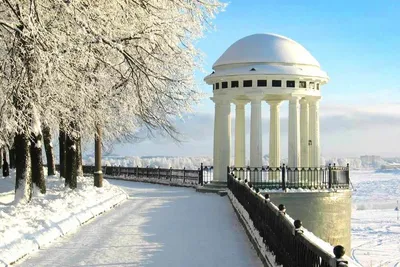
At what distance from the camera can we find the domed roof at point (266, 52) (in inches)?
1038

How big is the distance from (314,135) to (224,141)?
14.1 ft

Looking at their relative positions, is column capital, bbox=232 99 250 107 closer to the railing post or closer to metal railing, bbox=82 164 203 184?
metal railing, bbox=82 164 203 184

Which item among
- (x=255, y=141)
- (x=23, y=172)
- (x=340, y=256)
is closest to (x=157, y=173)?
(x=255, y=141)

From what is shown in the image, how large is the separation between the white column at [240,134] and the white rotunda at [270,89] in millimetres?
1258

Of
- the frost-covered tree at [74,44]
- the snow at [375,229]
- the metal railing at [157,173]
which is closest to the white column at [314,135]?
the snow at [375,229]

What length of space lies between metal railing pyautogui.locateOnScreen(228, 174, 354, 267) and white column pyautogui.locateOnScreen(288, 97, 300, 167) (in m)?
13.0

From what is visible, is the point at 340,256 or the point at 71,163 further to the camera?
the point at 71,163

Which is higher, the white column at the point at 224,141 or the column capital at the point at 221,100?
the column capital at the point at 221,100

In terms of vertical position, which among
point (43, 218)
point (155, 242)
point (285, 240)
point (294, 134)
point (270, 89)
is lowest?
point (155, 242)

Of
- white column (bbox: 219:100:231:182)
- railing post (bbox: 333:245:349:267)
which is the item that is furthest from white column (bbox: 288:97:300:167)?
railing post (bbox: 333:245:349:267)

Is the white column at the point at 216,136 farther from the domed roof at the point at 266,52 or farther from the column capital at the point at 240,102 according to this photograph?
the domed roof at the point at 266,52

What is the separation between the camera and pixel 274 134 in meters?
28.9

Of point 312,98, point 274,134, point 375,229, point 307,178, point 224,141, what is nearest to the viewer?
point 307,178

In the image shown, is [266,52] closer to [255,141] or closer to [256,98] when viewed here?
[256,98]
